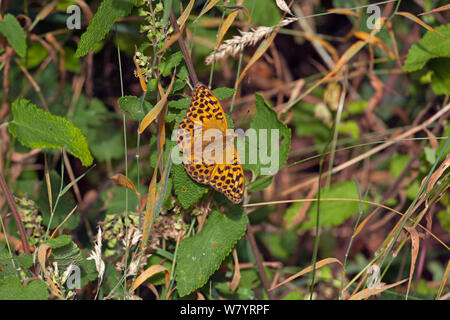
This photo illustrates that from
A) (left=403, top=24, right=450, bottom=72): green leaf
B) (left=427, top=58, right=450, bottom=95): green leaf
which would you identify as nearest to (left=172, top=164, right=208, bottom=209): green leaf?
(left=403, top=24, right=450, bottom=72): green leaf

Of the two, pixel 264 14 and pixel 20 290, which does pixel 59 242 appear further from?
pixel 264 14

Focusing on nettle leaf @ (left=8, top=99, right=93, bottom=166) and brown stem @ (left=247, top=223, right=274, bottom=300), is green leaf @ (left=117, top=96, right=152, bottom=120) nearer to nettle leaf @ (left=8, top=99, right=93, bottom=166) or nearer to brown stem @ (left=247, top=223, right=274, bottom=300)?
nettle leaf @ (left=8, top=99, right=93, bottom=166)

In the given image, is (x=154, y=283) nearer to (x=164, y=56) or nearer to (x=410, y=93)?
(x=164, y=56)

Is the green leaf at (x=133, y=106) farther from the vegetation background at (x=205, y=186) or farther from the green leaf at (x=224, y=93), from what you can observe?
the green leaf at (x=224, y=93)

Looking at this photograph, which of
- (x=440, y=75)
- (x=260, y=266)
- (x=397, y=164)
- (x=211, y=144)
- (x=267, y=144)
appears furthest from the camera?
(x=397, y=164)

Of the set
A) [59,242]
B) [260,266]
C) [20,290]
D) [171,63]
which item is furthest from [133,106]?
[260,266]

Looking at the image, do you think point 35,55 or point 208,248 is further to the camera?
point 35,55

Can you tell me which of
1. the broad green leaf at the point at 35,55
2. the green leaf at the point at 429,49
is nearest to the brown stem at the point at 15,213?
the broad green leaf at the point at 35,55
